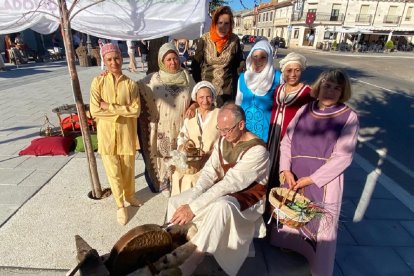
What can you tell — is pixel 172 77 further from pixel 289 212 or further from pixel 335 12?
pixel 335 12

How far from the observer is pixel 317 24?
4197 cm

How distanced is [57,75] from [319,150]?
12563 mm

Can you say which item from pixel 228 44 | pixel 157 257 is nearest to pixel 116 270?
pixel 157 257

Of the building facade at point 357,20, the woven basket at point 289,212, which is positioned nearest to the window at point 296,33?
the building facade at point 357,20

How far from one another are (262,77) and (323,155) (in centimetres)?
109

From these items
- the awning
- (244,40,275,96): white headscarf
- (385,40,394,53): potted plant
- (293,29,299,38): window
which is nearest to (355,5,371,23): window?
the awning

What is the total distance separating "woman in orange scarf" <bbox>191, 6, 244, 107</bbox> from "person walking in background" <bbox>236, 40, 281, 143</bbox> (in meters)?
0.50

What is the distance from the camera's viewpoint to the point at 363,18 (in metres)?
41.8

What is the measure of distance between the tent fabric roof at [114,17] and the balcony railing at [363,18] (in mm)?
47092

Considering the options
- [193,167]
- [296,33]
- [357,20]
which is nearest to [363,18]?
[357,20]

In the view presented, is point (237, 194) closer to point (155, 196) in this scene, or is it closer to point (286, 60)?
point (286, 60)

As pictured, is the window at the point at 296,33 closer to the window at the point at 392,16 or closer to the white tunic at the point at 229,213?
the window at the point at 392,16

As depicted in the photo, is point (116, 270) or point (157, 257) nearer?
point (116, 270)

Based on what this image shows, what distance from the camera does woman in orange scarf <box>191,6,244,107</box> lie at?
350 centimetres
